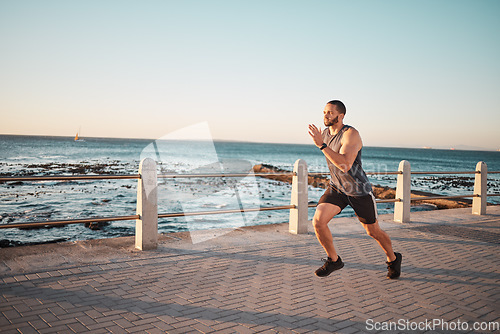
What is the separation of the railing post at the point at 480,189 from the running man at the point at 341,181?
23.9 feet

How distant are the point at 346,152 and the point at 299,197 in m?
3.37

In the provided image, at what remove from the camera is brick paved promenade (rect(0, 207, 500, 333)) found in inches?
158

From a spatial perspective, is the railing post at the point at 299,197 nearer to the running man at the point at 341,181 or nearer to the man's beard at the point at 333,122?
the running man at the point at 341,181

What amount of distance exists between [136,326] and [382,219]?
775cm

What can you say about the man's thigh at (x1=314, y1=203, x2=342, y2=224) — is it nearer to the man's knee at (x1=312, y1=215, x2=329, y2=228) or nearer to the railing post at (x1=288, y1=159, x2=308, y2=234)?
the man's knee at (x1=312, y1=215, x2=329, y2=228)

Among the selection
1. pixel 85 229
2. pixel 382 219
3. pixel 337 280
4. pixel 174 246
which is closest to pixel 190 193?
pixel 85 229

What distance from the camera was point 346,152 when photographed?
4.86m

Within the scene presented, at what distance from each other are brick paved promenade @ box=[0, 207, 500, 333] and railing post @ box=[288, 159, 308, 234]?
1.59 ft

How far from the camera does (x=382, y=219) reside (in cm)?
1023

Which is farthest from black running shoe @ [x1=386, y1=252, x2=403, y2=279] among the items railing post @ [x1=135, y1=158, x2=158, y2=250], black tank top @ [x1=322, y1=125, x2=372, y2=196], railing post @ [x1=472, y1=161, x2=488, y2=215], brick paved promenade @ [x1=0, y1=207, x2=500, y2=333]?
railing post @ [x1=472, y1=161, x2=488, y2=215]

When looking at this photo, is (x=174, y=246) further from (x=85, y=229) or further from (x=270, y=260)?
(x=85, y=229)

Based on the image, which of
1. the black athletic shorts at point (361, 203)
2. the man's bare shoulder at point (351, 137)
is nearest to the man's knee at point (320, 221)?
the black athletic shorts at point (361, 203)

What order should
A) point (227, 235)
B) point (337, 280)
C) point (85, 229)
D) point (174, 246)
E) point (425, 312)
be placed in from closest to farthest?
point (425, 312), point (337, 280), point (174, 246), point (227, 235), point (85, 229)

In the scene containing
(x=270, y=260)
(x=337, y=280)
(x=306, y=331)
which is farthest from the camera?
(x=270, y=260)
